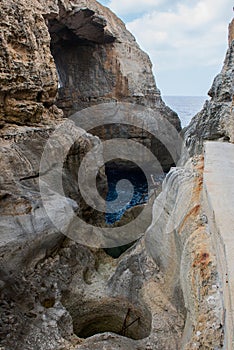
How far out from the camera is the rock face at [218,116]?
7.41m

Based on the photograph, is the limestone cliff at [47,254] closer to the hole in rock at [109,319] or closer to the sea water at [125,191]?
the hole in rock at [109,319]

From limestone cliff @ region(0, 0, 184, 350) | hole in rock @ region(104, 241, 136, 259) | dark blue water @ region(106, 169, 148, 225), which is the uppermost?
limestone cliff @ region(0, 0, 184, 350)

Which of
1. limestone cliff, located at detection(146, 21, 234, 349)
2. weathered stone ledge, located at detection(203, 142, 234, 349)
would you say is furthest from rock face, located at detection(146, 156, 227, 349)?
weathered stone ledge, located at detection(203, 142, 234, 349)

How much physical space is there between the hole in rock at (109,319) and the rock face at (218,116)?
13.0 feet

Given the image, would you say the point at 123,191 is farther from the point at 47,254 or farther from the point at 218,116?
the point at 47,254

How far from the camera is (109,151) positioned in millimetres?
17812

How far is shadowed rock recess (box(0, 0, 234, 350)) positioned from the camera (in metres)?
3.30

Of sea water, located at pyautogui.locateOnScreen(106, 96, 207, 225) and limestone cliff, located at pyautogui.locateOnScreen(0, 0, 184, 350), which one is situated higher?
limestone cliff, located at pyautogui.locateOnScreen(0, 0, 184, 350)

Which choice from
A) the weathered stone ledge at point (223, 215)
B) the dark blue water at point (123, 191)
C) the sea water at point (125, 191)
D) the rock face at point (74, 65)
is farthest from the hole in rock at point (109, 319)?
the sea water at point (125, 191)

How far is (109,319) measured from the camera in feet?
19.9

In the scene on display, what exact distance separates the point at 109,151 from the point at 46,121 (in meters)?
9.69

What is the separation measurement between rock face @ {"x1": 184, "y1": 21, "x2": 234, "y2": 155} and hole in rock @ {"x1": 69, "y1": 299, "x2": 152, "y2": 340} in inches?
156

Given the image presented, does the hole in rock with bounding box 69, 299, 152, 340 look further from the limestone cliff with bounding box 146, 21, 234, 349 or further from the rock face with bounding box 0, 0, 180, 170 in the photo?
the rock face with bounding box 0, 0, 180, 170

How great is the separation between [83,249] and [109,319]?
1.66 metres
